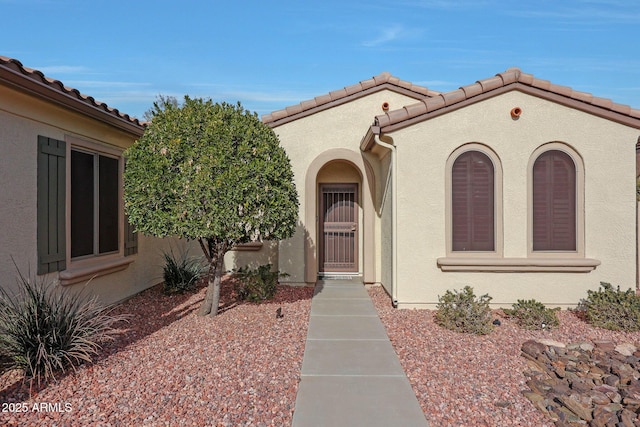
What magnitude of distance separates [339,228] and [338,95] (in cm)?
322

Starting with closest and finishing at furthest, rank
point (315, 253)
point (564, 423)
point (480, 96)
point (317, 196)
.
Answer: point (564, 423) < point (480, 96) < point (315, 253) < point (317, 196)

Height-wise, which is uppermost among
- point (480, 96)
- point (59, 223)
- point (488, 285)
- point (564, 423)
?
point (480, 96)

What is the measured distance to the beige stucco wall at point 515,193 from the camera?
6.97 metres

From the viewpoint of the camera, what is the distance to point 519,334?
5895 mm

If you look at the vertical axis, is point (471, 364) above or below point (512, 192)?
below

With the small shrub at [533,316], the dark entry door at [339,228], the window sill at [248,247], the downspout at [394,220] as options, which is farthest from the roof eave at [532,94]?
the window sill at [248,247]

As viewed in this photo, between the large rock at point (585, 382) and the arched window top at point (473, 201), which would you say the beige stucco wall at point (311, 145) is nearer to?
the arched window top at point (473, 201)

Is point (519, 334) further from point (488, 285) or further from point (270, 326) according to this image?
point (270, 326)

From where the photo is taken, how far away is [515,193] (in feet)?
23.1

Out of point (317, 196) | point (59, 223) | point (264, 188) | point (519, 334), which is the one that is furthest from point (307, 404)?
point (317, 196)

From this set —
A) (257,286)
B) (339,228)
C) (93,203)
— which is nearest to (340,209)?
(339,228)

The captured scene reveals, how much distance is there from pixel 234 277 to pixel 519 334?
6106mm

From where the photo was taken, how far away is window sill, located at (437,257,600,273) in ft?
22.6

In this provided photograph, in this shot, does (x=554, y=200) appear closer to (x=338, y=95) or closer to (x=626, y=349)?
(x=626, y=349)
